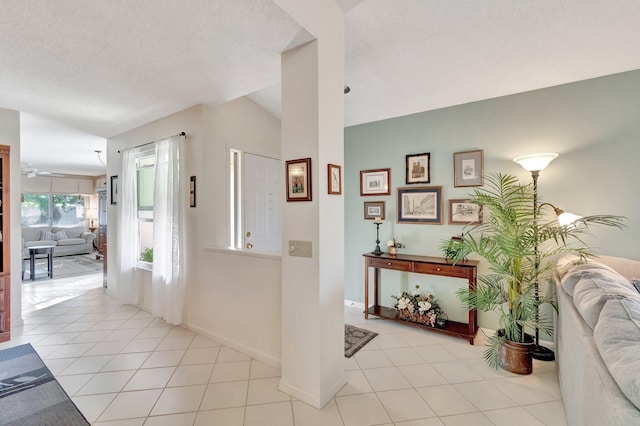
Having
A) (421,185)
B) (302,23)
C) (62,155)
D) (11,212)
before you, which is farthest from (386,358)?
(62,155)

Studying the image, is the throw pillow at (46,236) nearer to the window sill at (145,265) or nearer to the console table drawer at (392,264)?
the window sill at (145,265)

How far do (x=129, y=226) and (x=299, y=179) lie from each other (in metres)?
2.96

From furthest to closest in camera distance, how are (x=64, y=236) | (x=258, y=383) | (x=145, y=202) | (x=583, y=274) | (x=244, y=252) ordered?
(x=64, y=236), (x=145, y=202), (x=244, y=252), (x=258, y=383), (x=583, y=274)

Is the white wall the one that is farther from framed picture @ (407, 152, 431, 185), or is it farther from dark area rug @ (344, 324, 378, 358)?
framed picture @ (407, 152, 431, 185)

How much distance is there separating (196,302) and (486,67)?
3.56 m

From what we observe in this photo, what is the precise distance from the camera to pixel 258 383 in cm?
204

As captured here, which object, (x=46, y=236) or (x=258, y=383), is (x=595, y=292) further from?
(x=46, y=236)

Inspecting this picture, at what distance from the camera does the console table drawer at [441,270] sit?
2.66 m

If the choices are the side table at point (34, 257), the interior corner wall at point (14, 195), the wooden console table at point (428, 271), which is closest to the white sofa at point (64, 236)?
the side table at point (34, 257)

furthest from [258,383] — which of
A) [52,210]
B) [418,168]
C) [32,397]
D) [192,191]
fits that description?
[52,210]

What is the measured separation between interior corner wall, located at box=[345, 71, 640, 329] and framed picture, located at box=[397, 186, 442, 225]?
0.07 m

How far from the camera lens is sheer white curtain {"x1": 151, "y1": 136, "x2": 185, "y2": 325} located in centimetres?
295

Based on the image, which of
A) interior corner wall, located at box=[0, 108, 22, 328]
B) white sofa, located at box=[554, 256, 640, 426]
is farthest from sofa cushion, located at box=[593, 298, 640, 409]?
interior corner wall, located at box=[0, 108, 22, 328]

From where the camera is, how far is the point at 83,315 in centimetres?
335
